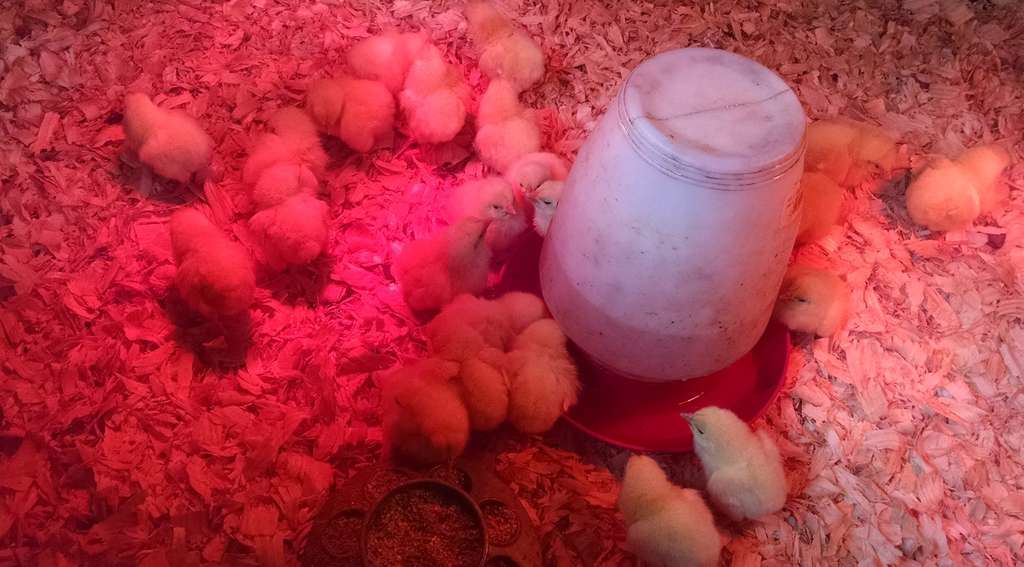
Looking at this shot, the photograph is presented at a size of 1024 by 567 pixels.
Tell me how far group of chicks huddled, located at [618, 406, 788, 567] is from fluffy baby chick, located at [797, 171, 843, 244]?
26.7 inches

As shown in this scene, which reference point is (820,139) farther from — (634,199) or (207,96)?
(207,96)

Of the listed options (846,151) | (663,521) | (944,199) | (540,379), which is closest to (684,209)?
(540,379)

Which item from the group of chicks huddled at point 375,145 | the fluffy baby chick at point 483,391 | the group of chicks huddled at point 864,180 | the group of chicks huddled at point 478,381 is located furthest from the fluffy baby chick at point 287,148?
the group of chicks huddled at point 864,180

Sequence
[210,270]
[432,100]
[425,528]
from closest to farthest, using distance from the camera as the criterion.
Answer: [425,528] < [210,270] < [432,100]

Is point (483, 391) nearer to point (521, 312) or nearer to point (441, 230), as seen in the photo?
point (521, 312)

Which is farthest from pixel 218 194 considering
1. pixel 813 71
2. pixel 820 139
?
pixel 813 71

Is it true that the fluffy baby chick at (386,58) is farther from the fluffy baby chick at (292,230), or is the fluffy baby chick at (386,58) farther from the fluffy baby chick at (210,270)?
the fluffy baby chick at (210,270)

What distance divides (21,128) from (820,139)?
90.6 inches

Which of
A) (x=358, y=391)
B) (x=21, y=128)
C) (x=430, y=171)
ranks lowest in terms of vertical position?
(x=358, y=391)

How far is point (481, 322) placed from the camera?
77.5 inches

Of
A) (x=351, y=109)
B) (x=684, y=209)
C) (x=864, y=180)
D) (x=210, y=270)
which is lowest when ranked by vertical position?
(x=864, y=180)

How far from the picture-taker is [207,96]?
8.38 ft

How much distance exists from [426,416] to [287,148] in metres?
0.97

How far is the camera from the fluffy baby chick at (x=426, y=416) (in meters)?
1.76
